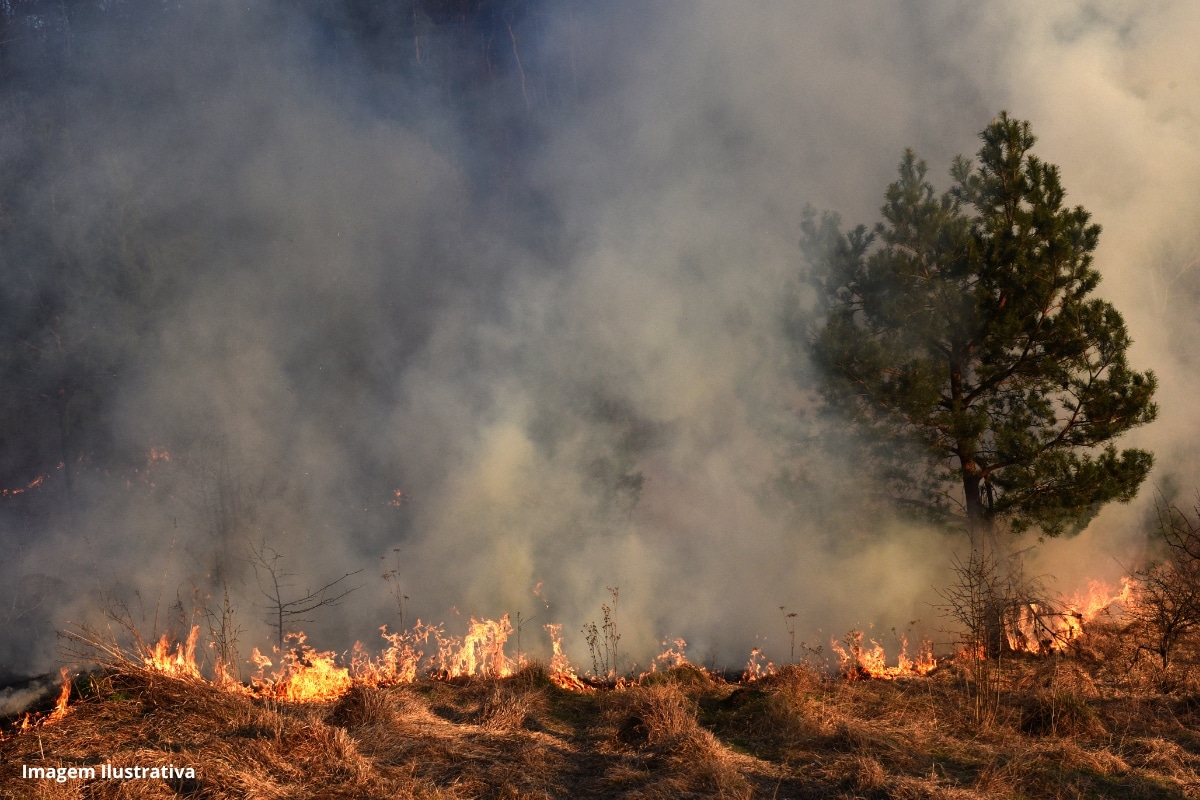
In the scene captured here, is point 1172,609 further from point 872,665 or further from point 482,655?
point 482,655

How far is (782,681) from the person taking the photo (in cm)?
769

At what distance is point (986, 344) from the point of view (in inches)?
376

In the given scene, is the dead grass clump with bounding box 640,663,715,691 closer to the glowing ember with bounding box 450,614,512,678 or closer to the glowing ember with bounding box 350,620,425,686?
the glowing ember with bounding box 450,614,512,678

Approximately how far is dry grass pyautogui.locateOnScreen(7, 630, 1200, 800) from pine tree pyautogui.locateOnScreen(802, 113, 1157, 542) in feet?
8.29

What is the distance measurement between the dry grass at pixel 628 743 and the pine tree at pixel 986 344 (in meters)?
2.53

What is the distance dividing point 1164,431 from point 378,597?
1353 centimetres

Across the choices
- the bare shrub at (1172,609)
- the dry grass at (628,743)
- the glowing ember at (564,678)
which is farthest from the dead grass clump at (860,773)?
the bare shrub at (1172,609)

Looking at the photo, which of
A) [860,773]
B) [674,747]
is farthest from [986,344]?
[674,747]

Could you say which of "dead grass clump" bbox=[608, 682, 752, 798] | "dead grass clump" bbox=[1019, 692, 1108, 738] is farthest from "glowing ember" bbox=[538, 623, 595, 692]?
"dead grass clump" bbox=[1019, 692, 1108, 738]

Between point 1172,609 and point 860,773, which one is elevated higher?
point 1172,609

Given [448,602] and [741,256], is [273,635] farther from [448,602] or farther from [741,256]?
[741,256]

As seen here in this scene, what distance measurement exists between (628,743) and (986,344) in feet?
22.6

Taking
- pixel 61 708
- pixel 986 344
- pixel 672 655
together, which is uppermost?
pixel 986 344

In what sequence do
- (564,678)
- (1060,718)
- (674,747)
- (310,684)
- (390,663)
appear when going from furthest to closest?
1. (390,663)
2. (564,678)
3. (310,684)
4. (1060,718)
5. (674,747)
